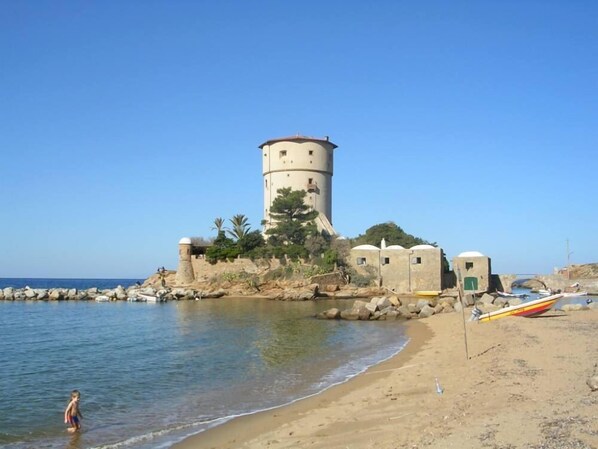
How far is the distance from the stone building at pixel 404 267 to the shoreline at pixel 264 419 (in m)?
28.4

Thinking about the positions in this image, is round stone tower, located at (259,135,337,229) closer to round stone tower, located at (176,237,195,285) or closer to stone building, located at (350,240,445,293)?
round stone tower, located at (176,237,195,285)

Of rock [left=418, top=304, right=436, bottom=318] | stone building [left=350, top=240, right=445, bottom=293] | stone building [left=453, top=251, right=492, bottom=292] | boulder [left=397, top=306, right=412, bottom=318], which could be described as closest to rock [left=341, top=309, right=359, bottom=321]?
boulder [left=397, top=306, right=412, bottom=318]

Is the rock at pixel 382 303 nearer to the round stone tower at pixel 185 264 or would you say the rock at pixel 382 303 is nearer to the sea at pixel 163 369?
the sea at pixel 163 369

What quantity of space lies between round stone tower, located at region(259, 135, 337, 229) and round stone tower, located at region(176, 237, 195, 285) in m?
7.68

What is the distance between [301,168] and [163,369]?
3702 centimetres

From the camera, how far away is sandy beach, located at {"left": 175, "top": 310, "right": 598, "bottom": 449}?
614 cm

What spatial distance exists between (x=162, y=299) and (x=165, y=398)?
102 feet

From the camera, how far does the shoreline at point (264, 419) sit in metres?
8.31

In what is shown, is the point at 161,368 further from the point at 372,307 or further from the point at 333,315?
the point at 372,307

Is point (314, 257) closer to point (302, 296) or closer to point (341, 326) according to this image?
point (302, 296)

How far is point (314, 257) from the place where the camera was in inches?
1754

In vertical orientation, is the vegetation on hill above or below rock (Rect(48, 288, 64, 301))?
above

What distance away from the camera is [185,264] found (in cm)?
4778

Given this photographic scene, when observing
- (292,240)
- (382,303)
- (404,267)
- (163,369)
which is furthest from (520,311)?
(292,240)
